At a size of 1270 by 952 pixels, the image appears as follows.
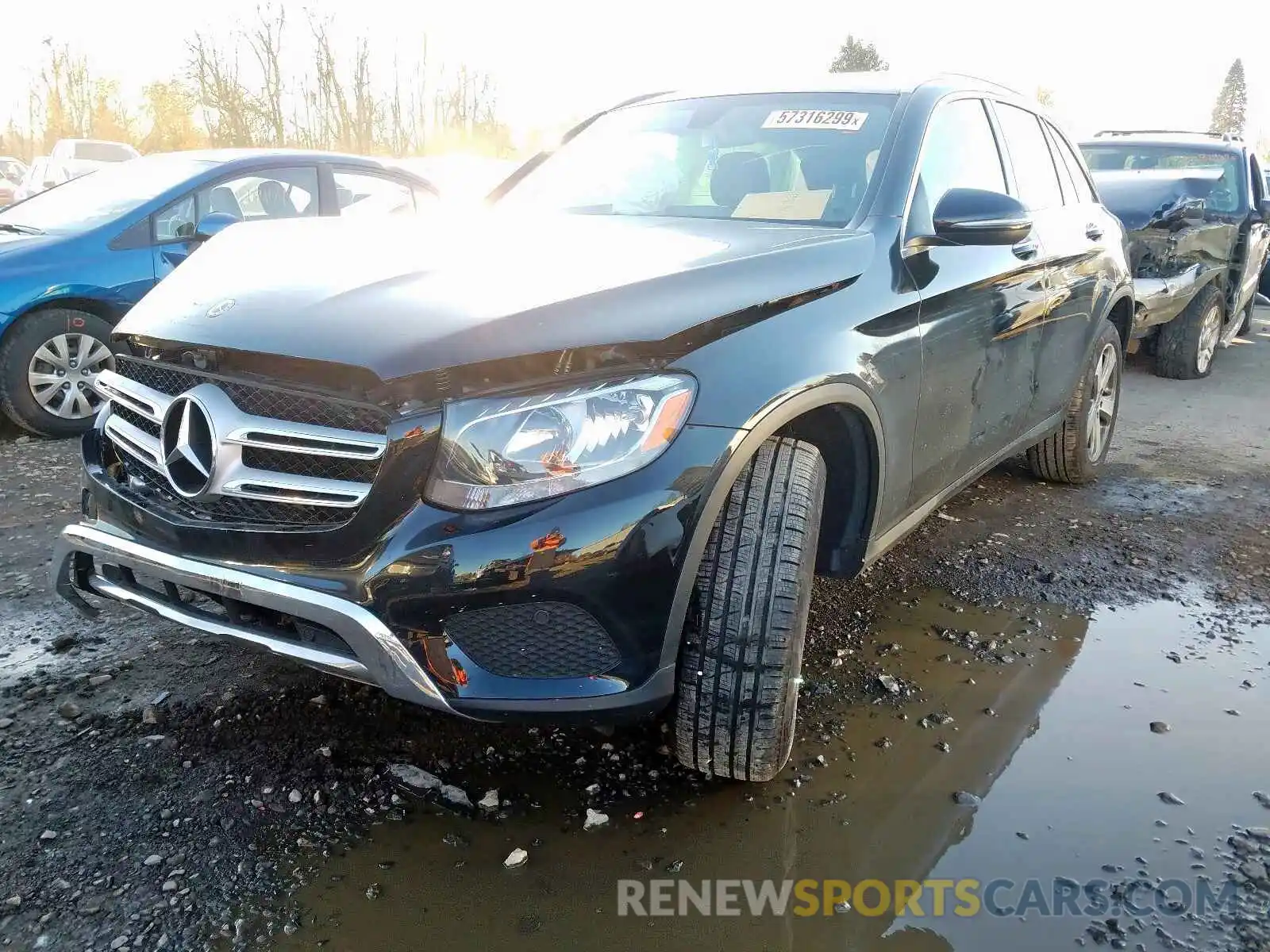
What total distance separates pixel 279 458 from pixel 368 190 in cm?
464

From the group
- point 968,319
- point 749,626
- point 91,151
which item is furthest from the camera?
point 91,151

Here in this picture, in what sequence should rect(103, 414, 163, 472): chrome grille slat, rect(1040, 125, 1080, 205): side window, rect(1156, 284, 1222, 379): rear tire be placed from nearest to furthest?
rect(103, 414, 163, 472): chrome grille slat, rect(1040, 125, 1080, 205): side window, rect(1156, 284, 1222, 379): rear tire

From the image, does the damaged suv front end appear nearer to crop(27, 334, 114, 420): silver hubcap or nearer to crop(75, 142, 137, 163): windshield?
crop(27, 334, 114, 420): silver hubcap

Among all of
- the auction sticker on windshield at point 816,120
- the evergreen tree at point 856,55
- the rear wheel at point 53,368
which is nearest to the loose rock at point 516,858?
the auction sticker on windshield at point 816,120

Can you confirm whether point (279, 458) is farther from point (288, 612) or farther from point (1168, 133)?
point (1168, 133)

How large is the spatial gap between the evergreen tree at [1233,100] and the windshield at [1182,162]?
7955 centimetres

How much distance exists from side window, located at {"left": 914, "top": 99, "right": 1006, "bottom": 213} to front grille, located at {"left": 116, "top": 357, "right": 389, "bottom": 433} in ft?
5.68

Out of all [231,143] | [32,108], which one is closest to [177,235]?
[231,143]

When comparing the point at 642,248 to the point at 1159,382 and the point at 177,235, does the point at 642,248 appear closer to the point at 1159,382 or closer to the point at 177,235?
the point at 177,235

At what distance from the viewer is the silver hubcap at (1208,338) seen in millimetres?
7551

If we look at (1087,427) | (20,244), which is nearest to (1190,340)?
(1087,427)

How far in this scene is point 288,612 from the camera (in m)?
1.88

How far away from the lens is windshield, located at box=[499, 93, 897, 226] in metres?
2.81

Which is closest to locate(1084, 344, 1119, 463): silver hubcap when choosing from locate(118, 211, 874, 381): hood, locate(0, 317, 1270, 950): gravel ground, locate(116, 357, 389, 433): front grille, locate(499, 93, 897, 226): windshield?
locate(0, 317, 1270, 950): gravel ground
